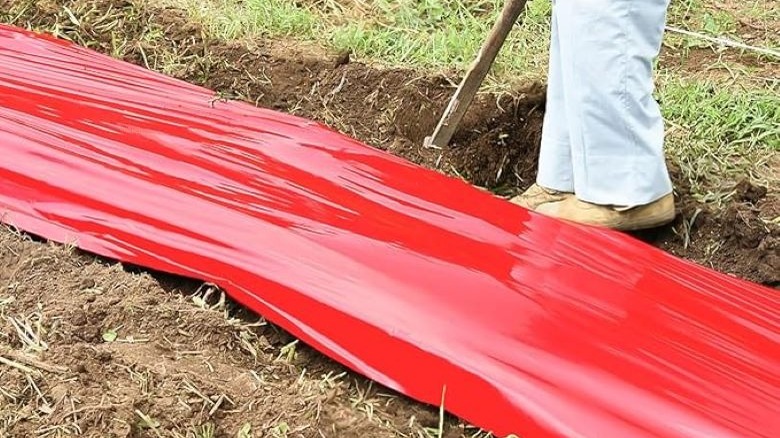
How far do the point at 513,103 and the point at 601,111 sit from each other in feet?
2.16

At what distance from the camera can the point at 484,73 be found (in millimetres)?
2631

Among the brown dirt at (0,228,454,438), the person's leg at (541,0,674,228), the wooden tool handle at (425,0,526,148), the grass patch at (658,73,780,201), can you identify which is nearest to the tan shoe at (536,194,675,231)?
the person's leg at (541,0,674,228)

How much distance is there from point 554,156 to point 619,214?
237 mm

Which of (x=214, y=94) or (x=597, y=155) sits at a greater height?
(x=597, y=155)

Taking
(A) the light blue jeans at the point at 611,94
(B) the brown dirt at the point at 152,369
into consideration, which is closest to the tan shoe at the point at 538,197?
(A) the light blue jeans at the point at 611,94

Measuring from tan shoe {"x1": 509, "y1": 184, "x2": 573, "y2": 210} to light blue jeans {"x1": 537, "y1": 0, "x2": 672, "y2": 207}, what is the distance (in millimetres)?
109

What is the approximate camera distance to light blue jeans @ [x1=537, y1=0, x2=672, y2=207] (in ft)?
6.97

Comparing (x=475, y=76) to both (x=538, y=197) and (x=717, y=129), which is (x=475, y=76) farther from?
(x=717, y=129)

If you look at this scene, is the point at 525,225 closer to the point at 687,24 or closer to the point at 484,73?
the point at 484,73

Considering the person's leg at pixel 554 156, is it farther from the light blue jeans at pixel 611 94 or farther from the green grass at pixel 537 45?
the green grass at pixel 537 45

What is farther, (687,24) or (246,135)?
(687,24)

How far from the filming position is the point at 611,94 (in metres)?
2.17

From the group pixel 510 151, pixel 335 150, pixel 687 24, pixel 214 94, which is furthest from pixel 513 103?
pixel 687 24

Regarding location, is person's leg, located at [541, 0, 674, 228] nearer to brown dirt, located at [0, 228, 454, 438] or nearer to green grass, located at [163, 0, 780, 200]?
green grass, located at [163, 0, 780, 200]
